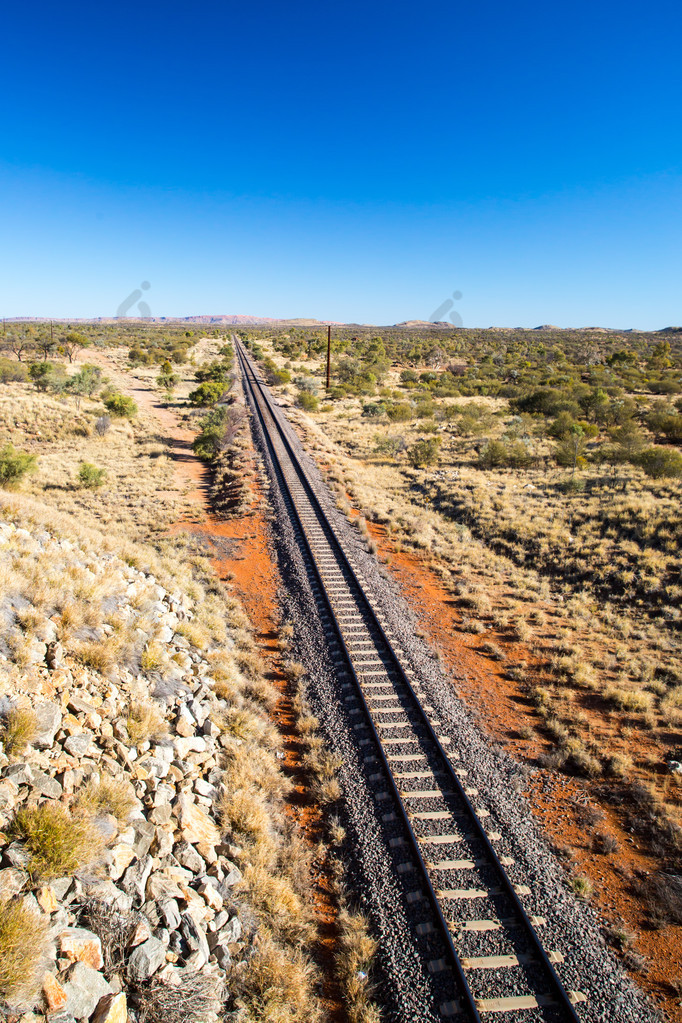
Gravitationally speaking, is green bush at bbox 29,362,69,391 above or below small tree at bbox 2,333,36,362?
below

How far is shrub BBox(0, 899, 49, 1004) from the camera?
3.94 metres

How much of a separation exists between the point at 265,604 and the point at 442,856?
801cm

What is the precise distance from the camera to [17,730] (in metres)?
5.89

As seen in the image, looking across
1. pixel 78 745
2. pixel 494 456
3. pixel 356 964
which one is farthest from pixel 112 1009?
pixel 494 456


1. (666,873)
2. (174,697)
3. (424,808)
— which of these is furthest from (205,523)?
(666,873)

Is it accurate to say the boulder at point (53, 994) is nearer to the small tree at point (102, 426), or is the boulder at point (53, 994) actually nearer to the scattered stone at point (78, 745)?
→ the scattered stone at point (78, 745)

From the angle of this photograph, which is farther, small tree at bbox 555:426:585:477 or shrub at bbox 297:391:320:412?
shrub at bbox 297:391:320:412

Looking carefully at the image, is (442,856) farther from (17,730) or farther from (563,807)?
(17,730)

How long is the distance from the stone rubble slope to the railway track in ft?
7.23

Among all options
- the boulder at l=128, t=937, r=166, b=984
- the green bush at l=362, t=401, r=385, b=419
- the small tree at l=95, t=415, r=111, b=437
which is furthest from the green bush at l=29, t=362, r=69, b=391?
the boulder at l=128, t=937, r=166, b=984

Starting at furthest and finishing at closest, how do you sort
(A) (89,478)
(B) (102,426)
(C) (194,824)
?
(B) (102,426) < (A) (89,478) < (C) (194,824)

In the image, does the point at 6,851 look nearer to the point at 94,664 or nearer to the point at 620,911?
the point at 94,664

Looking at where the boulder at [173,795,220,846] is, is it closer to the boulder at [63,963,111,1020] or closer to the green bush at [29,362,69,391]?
the boulder at [63,963,111,1020]

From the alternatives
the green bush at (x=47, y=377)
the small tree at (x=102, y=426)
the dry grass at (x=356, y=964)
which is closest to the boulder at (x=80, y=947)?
the dry grass at (x=356, y=964)
